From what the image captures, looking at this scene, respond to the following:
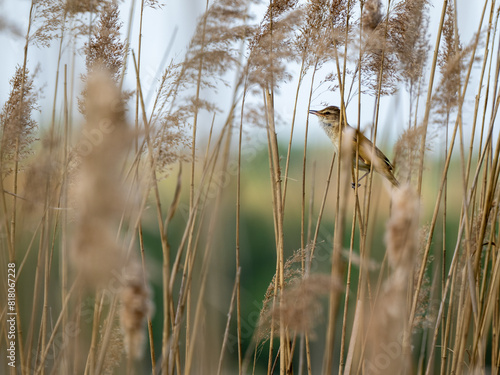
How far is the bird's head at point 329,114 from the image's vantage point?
8.64ft

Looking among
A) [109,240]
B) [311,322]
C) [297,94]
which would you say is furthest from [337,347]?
[109,240]

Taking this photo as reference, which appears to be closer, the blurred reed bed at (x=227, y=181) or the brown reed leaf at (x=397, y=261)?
the brown reed leaf at (x=397, y=261)

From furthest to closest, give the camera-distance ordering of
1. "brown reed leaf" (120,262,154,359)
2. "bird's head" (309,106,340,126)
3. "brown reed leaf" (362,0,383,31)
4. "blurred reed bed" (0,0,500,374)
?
"bird's head" (309,106,340,126) < "brown reed leaf" (362,0,383,31) < "blurred reed bed" (0,0,500,374) < "brown reed leaf" (120,262,154,359)

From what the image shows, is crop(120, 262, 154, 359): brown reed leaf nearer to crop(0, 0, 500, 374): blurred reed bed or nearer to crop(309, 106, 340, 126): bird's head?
crop(0, 0, 500, 374): blurred reed bed

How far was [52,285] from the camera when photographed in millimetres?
2061

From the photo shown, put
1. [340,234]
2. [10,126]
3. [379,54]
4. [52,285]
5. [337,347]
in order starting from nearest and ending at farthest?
[340,234] < [10,126] < [379,54] < [52,285] < [337,347]

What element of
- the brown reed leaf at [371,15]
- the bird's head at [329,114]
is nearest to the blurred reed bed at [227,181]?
the brown reed leaf at [371,15]

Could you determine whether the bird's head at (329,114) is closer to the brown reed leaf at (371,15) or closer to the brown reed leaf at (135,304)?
A: the brown reed leaf at (371,15)

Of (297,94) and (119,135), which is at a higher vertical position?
(297,94)

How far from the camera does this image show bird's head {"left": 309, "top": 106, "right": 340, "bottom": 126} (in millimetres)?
2635

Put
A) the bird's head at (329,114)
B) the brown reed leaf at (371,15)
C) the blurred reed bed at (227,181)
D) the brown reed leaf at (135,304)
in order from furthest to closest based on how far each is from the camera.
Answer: the bird's head at (329,114) → the brown reed leaf at (371,15) → the blurred reed bed at (227,181) → the brown reed leaf at (135,304)

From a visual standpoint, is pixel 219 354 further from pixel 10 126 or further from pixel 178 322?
pixel 10 126

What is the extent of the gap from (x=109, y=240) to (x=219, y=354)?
108 cm

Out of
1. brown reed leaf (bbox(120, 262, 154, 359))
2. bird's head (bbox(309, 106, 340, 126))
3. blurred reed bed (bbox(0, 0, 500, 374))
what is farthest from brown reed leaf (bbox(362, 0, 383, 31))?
brown reed leaf (bbox(120, 262, 154, 359))
